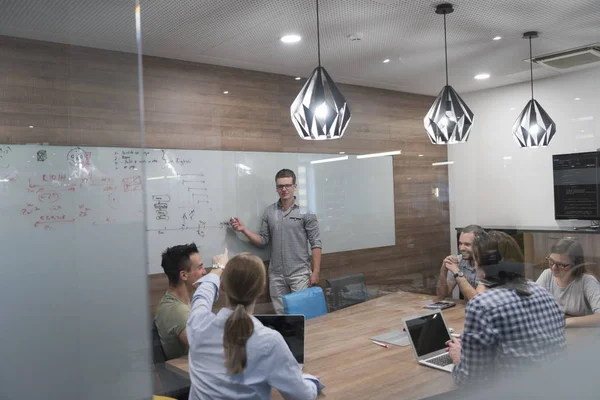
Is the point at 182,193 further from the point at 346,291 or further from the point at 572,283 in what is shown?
the point at 572,283

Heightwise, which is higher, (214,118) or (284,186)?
(214,118)

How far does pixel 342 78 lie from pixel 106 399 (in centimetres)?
358

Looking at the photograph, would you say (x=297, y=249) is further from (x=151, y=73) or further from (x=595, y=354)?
(x=595, y=354)

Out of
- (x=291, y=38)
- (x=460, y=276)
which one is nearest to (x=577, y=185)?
(x=460, y=276)

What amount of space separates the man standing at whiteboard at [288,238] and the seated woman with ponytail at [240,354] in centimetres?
211

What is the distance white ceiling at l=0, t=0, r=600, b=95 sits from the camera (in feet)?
10.2

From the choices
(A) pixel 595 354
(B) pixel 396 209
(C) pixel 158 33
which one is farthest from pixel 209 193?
(A) pixel 595 354

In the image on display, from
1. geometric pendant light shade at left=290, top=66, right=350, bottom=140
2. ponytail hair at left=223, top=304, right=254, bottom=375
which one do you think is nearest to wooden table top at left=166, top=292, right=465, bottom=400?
ponytail hair at left=223, top=304, right=254, bottom=375

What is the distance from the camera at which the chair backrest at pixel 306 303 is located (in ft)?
10.1

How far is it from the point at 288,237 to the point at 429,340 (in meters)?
2.17

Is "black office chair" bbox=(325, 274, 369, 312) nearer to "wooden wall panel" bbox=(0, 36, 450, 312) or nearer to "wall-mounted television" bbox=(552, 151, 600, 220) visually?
"wooden wall panel" bbox=(0, 36, 450, 312)

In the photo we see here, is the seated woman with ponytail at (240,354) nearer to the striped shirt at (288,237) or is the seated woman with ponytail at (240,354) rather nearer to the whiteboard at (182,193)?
the whiteboard at (182,193)

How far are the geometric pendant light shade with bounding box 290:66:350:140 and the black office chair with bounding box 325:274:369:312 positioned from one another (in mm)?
1326

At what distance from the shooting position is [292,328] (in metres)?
2.14
